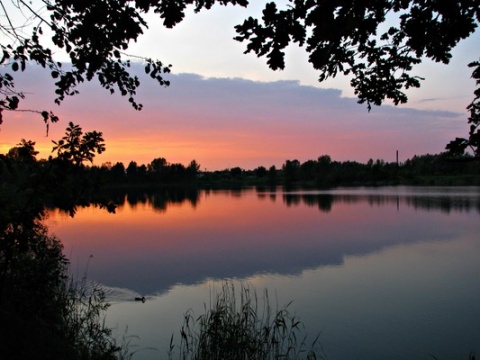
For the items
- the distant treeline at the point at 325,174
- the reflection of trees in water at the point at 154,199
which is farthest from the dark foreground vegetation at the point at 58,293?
the distant treeline at the point at 325,174

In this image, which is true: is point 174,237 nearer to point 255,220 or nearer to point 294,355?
point 255,220

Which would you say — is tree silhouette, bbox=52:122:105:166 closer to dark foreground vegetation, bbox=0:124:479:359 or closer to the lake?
dark foreground vegetation, bbox=0:124:479:359

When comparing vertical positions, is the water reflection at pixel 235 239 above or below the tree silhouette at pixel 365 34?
below

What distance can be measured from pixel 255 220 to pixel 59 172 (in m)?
27.9

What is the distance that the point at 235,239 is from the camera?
71.9 feet

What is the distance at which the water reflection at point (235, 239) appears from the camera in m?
14.8

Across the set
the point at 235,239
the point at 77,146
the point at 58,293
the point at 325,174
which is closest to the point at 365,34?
the point at 77,146

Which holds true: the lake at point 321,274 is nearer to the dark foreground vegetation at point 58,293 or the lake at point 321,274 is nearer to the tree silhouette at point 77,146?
the dark foreground vegetation at point 58,293

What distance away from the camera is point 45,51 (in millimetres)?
3242

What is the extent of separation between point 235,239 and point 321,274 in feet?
28.1

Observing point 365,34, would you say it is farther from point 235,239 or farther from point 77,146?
point 235,239

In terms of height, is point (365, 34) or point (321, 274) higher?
point (365, 34)

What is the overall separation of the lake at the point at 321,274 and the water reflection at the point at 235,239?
6cm

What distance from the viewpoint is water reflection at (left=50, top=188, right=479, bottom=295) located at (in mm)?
14750
